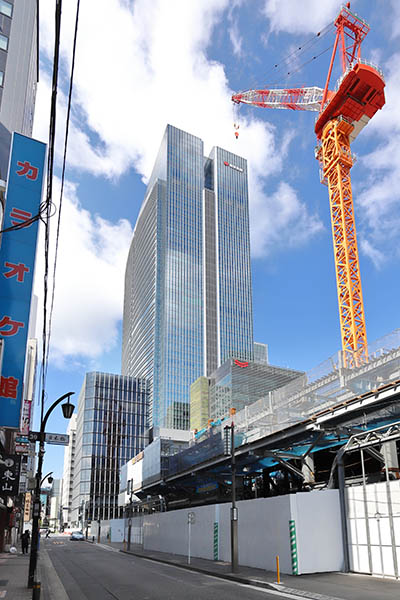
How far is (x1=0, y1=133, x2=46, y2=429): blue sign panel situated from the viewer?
21.0m

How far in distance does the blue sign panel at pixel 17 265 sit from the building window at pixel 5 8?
18357mm

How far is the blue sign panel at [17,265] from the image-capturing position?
21.0 meters

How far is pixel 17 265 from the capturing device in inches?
890

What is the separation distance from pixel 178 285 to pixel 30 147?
157751 mm

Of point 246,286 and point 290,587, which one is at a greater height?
point 246,286

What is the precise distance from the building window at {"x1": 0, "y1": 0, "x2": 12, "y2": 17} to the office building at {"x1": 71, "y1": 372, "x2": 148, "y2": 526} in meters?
116

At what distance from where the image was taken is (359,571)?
2033cm

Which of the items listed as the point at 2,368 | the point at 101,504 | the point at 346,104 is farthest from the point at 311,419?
the point at 101,504

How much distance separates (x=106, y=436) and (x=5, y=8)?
394 feet

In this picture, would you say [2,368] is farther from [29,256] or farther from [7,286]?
[29,256]

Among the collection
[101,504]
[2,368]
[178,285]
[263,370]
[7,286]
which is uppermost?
[178,285]

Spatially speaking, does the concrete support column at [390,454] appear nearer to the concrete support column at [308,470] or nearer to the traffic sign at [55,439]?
the concrete support column at [308,470]

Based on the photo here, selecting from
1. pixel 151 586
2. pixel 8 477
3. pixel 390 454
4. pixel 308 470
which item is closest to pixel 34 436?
pixel 151 586

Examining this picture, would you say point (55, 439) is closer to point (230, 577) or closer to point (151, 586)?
point (151, 586)
